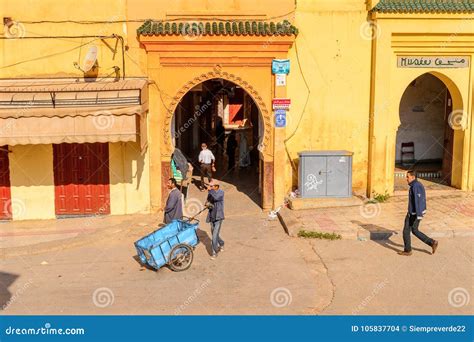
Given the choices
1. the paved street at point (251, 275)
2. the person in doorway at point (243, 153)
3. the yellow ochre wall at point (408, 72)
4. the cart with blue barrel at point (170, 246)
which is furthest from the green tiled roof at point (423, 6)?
the cart with blue barrel at point (170, 246)

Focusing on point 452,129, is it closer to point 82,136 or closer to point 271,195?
point 271,195

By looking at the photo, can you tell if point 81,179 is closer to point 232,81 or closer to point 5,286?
point 232,81

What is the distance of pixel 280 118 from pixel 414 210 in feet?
17.4

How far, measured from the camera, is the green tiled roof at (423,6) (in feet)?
49.4

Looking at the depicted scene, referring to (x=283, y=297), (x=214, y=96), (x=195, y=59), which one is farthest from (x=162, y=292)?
(x=214, y=96)

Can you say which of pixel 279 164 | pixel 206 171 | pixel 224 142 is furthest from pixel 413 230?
pixel 224 142

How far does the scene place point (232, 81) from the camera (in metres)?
15.1

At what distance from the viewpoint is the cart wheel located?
1086cm

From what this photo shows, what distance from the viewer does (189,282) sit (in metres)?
10.4

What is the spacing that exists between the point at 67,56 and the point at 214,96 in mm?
14898

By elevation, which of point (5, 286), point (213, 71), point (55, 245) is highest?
point (213, 71)

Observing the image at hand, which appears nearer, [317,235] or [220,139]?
[317,235]

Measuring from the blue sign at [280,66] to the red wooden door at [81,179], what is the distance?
5028 millimetres

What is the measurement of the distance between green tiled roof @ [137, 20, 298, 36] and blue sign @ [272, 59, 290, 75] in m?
0.71
